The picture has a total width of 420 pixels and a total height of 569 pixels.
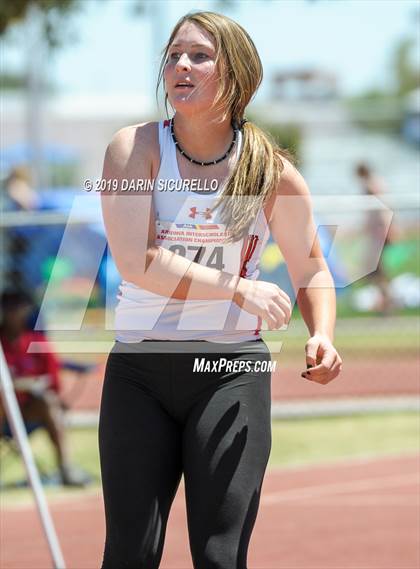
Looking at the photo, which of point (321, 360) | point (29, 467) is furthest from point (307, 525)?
point (321, 360)

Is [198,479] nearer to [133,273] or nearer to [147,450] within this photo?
[147,450]

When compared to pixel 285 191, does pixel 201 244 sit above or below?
below

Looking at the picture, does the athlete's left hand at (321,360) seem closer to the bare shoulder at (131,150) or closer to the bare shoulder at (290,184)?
the bare shoulder at (290,184)

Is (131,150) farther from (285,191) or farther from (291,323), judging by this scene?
(291,323)

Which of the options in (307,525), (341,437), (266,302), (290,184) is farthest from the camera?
(341,437)

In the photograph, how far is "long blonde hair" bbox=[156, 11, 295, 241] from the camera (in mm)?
3311

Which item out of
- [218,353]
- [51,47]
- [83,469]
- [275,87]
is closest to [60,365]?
[83,469]

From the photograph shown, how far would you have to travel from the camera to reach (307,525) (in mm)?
6988

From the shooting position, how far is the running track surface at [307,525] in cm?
618

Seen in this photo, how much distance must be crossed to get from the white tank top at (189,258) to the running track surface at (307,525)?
2992 mm

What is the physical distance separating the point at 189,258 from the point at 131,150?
360 millimetres

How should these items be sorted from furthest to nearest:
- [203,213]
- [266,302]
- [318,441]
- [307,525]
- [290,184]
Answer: [318,441]
[307,525]
[290,184]
[203,213]
[266,302]

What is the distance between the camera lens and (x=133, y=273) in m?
3.25

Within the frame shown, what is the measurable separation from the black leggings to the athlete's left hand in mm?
190
